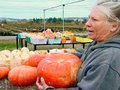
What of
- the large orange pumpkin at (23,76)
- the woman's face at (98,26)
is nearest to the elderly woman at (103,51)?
the woman's face at (98,26)

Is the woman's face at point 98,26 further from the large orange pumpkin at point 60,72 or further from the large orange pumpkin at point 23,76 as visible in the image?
the large orange pumpkin at point 23,76

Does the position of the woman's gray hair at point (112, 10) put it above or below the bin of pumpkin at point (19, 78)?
above

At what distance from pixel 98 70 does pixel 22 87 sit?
3.27 ft

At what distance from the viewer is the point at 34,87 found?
10.0 feet

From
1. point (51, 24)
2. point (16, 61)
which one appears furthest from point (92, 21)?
point (51, 24)

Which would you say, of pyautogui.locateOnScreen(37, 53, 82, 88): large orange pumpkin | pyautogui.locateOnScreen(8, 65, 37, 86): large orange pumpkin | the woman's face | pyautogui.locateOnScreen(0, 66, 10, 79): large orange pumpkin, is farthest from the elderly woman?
pyautogui.locateOnScreen(0, 66, 10, 79): large orange pumpkin

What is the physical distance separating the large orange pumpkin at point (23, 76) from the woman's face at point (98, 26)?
2.63 feet

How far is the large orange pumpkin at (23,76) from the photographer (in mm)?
3096

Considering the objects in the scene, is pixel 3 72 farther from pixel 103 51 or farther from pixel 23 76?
pixel 103 51

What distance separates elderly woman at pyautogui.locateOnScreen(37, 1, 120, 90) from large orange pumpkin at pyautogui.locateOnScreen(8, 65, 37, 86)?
0.62m

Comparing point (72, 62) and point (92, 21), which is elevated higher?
point (92, 21)

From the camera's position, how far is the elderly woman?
2.31 metres

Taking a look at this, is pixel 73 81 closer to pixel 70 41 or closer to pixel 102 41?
pixel 102 41

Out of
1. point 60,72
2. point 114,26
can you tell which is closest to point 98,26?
point 114,26
